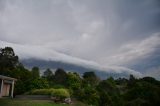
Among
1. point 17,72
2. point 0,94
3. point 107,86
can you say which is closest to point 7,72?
point 17,72

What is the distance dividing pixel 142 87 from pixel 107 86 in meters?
6.20

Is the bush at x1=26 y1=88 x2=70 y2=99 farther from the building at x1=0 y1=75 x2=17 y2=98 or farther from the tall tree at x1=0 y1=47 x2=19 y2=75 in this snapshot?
the tall tree at x1=0 y1=47 x2=19 y2=75

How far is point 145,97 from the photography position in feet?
130

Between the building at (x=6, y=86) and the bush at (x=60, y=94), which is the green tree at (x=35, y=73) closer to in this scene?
the building at (x=6, y=86)

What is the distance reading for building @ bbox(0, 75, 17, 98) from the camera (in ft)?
103

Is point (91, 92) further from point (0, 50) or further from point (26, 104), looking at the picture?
point (0, 50)

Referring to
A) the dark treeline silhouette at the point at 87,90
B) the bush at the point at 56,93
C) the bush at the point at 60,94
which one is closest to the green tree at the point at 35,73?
the dark treeline silhouette at the point at 87,90

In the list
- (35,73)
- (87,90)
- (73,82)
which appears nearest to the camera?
(87,90)

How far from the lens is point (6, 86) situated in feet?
112

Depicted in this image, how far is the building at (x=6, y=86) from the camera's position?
3153 centimetres

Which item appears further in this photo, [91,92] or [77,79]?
[77,79]

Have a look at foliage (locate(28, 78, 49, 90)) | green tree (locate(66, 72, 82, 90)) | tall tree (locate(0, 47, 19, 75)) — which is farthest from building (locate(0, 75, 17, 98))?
tall tree (locate(0, 47, 19, 75))

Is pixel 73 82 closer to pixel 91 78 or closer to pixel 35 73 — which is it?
pixel 35 73

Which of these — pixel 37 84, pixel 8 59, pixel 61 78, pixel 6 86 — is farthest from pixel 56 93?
pixel 8 59
